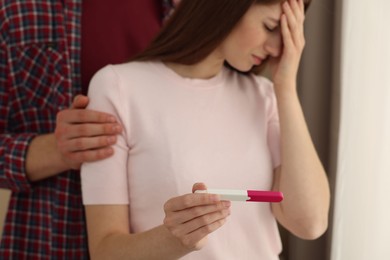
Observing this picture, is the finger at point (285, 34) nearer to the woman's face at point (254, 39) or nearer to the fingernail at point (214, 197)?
the woman's face at point (254, 39)

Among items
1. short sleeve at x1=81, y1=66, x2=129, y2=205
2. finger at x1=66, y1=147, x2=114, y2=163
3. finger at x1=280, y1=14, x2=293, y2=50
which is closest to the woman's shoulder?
short sleeve at x1=81, y1=66, x2=129, y2=205

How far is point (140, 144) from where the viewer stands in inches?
34.7

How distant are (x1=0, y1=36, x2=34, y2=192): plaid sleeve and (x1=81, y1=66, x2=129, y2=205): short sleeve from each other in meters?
0.16

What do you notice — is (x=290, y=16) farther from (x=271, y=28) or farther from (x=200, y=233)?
→ (x=200, y=233)

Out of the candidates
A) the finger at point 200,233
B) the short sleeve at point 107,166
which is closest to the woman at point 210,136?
the short sleeve at point 107,166

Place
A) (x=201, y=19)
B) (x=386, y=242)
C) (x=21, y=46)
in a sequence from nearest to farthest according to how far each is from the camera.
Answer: (x=386, y=242) < (x=201, y=19) < (x=21, y=46)

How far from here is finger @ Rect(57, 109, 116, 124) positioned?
2.85 ft

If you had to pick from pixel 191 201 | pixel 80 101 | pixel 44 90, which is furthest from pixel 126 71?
pixel 191 201

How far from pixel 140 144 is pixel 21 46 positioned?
31 centimetres

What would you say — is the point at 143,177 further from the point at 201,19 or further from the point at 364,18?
the point at 364,18

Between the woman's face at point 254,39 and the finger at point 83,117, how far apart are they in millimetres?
215

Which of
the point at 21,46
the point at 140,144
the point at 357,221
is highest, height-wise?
the point at 21,46

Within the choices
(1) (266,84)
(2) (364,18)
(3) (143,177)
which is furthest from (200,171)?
(2) (364,18)

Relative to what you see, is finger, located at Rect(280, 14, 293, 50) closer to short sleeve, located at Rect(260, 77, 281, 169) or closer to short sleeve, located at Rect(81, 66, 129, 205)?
short sleeve, located at Rect(260, 77, 281, 169)
